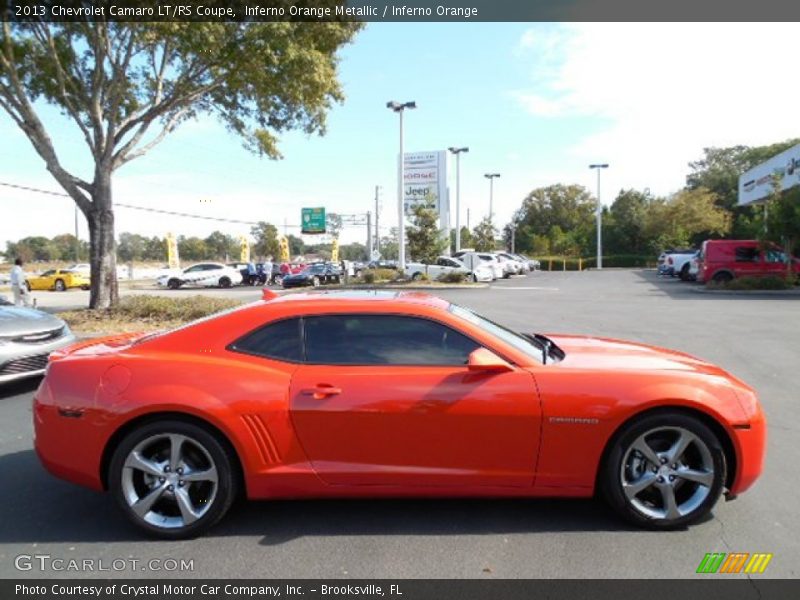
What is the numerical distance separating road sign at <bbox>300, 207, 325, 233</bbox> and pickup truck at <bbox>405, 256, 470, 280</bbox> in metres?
26.7

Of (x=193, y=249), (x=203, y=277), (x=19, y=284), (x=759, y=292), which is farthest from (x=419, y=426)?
(x=193, y=249)

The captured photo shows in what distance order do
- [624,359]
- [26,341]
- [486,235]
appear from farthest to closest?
[486,235]
[26,341]
[624,359]

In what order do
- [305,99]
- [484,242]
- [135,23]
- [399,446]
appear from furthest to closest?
1. [484,242]
2. [305,99]
3. [135,23]
4. [399,446]

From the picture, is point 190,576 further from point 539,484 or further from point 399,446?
point 539,484

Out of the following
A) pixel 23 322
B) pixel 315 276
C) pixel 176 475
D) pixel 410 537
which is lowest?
pixel 410 537

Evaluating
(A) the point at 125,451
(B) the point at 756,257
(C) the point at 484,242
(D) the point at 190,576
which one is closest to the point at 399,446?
(D) the point at 190,576

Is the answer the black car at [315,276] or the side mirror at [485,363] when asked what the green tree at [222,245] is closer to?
the black car at [315,276]

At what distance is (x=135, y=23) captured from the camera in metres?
11.3

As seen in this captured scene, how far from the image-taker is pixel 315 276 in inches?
1395

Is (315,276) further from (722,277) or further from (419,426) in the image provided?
(419,426)

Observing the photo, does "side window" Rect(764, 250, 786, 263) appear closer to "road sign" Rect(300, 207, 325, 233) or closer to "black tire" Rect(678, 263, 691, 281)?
"black tire" Rect(678, 263, 691, 281)

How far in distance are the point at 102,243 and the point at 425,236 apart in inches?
757

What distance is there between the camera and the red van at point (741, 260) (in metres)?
22.6

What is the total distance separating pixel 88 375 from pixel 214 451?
914 mm
